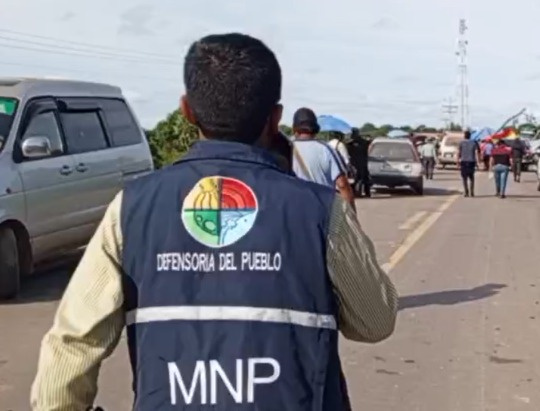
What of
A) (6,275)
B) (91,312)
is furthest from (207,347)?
(6,275)

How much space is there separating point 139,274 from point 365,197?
26442mm

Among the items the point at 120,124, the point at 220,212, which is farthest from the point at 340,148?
the point at 220,212

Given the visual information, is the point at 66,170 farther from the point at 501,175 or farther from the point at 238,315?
the point at 501,175

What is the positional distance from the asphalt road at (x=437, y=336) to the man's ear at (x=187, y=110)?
4345mm

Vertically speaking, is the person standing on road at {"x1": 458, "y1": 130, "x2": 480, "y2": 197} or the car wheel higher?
the person standing on road at {"x1": 458, "y1": 130, "x2": 480, "y2": 197}

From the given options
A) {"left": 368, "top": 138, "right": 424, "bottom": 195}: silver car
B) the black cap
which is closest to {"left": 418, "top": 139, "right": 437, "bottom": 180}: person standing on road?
{"left": 368, "top": 138, "right": 424, "bottom": 195}: silver car

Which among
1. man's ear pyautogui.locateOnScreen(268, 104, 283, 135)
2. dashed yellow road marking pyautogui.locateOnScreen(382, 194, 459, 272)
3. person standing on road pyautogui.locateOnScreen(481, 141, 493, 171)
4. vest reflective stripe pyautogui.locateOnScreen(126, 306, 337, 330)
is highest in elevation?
man's ear pyautogui.locateOnScreen(268, 104, 283, 135)

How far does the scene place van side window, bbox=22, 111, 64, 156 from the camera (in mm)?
10933

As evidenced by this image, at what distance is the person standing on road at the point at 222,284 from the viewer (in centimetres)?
231

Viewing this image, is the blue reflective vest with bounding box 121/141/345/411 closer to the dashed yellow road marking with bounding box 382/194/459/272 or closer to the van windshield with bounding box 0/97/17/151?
the van windshield with bounding box 0/97/17/151

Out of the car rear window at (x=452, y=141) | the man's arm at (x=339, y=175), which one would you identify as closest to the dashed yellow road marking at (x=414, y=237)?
the man's arm at (x=339, y=175)

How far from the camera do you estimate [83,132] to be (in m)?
11.8

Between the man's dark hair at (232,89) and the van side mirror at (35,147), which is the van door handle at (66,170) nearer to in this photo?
the van side mirror at (35,147)

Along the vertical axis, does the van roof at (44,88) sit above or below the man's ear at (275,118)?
above
